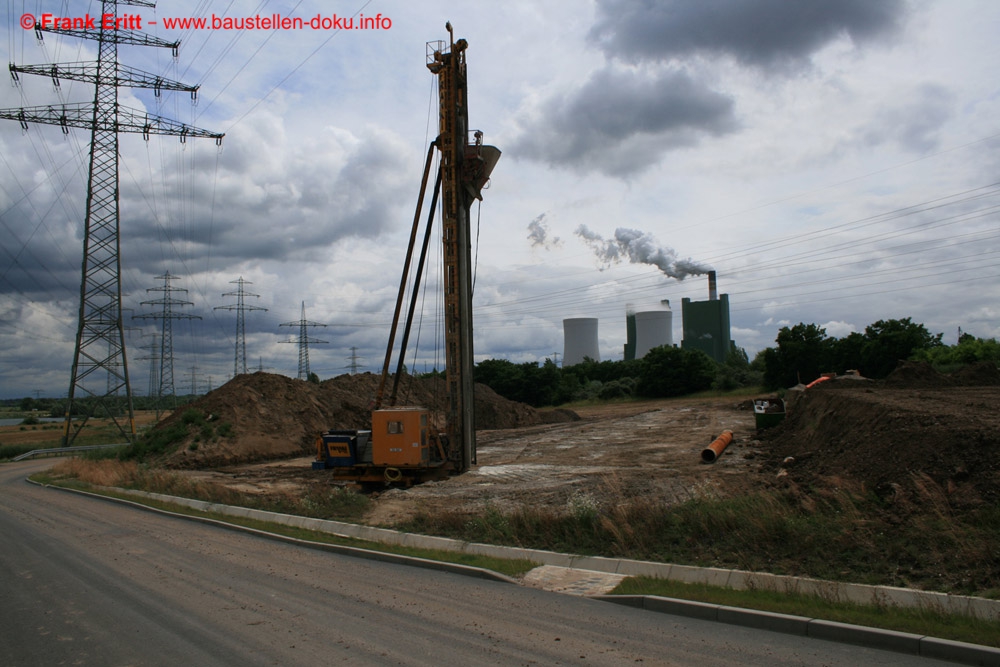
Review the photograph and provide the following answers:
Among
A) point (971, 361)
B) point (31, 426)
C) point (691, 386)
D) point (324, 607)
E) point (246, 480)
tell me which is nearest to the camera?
point (324, 607)

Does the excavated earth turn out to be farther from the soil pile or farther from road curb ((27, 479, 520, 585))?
road curb ((27, 479, 520, 585))

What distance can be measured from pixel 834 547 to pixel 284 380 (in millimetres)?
36926

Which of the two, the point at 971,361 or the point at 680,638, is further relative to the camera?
the point at 971,361

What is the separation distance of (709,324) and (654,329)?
11.4 m

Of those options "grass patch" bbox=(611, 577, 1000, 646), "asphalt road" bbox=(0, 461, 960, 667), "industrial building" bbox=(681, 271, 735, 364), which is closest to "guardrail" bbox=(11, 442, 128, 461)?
"asphalt road" bbox=(0, 461, 960, 667)

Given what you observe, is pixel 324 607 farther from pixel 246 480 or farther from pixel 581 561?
pixel 246 480

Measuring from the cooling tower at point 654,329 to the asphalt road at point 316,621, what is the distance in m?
75.0

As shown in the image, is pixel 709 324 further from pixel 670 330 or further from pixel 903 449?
pixel 903 449

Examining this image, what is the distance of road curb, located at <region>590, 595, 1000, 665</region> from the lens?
5746 mm

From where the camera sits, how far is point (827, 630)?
6.38 meters

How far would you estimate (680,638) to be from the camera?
6.45 metres

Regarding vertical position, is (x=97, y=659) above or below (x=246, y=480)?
above

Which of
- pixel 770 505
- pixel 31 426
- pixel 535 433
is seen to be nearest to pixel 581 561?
pixel 770 505

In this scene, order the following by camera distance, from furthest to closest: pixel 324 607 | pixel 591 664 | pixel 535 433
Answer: pixel 535 433 → pixel 324 607 → pixel 591 664
